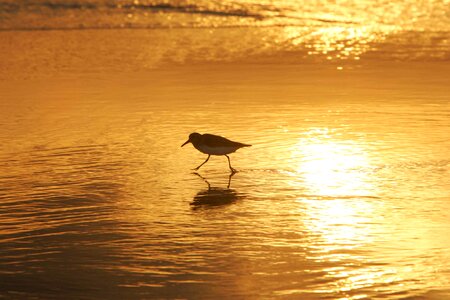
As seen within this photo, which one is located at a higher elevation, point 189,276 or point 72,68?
point 189,276

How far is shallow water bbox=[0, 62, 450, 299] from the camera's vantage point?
22.2ft

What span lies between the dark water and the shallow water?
3 cm

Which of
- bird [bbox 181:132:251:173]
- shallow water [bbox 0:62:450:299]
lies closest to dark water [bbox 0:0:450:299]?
shallow water [bbox 0:62:450:299]

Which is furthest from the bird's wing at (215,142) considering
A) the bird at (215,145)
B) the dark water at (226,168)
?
the dark water at (226,168)

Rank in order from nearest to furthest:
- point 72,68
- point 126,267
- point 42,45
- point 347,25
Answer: point 126,267 → point 72,68 → point 42,45 → point 347,25

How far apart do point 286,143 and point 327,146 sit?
522 millimetres

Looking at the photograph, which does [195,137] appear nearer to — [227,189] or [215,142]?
[215,142]

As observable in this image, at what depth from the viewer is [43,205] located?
8.81 m

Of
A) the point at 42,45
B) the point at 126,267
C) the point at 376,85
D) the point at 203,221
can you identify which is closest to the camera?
the point at 126,267

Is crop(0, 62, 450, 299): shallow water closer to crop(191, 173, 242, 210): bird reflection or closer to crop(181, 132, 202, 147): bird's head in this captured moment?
crop(191, 173, 242, 210): bird reflection

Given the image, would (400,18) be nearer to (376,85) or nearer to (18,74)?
(376,85)

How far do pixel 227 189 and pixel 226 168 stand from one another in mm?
983

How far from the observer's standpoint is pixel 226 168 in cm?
1051

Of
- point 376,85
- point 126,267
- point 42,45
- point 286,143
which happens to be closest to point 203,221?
point 126,267
